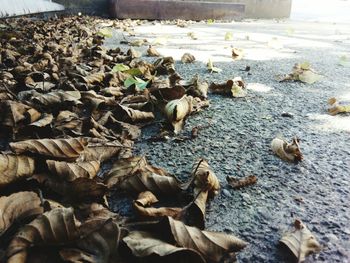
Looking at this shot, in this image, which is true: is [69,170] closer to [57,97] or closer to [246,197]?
[246,197]

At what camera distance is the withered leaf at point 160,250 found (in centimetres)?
69

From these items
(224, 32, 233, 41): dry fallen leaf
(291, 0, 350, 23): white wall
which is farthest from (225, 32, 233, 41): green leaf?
(291, 0, 350, 23): white wall

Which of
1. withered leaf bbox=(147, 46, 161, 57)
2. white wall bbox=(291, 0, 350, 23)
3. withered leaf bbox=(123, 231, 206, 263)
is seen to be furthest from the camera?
white wall bbox=(291, 0, 350, 23)

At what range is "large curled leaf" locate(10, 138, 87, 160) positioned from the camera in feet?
3.25

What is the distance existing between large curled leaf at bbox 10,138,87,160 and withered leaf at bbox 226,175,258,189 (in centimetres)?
47

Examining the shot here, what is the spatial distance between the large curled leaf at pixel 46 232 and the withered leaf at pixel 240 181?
0.48 meters

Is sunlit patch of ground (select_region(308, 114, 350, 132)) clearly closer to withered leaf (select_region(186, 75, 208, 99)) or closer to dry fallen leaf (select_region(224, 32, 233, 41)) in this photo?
withered leaf (select_region(186, 75, 208, 99))

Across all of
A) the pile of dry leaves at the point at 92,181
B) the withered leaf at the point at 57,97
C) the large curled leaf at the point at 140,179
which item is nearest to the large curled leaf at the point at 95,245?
the pile of dry leaves at the point at 92,181

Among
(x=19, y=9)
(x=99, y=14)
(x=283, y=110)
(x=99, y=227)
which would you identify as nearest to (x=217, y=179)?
(x=99, y=227)

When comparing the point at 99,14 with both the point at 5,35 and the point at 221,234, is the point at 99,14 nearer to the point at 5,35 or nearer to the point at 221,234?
the point at 5,35

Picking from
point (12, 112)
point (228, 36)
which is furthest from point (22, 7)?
point (12, 112)

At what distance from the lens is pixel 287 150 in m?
1.23

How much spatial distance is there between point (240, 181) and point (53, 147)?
1.88 ft

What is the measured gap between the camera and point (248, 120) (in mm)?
1562
